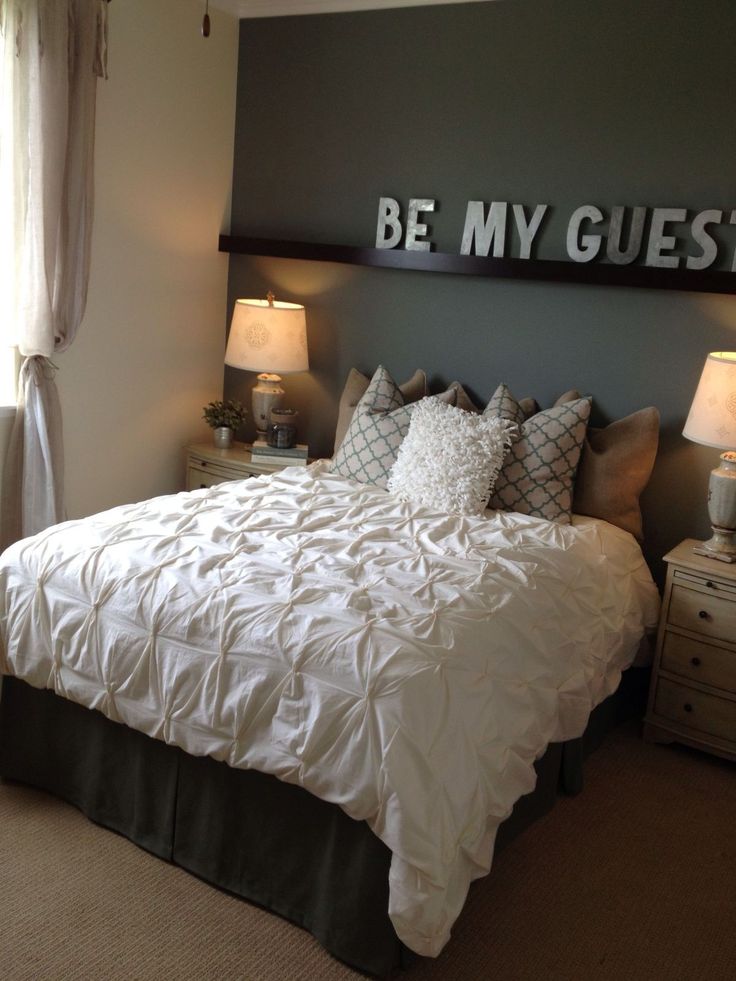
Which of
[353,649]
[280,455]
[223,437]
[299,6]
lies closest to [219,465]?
[223,437]

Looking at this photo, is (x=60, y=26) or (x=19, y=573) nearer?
(x=19, y=573)

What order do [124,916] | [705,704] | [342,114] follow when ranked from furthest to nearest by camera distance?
1. [342,114]
2. [705,704]
3. [124,916]

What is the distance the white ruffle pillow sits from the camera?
3.31m

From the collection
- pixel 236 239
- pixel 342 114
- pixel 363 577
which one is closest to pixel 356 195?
pixel 342 114

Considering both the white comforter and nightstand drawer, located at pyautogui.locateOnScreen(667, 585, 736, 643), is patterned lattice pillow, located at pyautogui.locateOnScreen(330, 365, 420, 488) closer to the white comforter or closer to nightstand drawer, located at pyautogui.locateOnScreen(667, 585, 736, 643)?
the white comforter

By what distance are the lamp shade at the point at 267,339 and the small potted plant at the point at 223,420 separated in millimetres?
288

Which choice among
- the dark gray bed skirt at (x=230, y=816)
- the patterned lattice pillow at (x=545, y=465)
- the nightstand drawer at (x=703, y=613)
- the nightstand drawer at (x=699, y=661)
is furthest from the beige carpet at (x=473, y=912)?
the patterned lattice pillow at (x=545, y=465)

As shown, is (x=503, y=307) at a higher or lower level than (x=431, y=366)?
higher

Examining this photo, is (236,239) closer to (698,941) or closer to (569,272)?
(569,272)

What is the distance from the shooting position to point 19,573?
261 cm

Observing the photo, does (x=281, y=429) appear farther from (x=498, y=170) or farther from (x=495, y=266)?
(x=498, y=170)

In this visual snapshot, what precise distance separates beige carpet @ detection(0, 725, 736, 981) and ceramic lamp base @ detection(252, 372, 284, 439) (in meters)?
2.08

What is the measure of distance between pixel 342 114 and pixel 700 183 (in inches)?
64.5

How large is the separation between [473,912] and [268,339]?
256 cm
